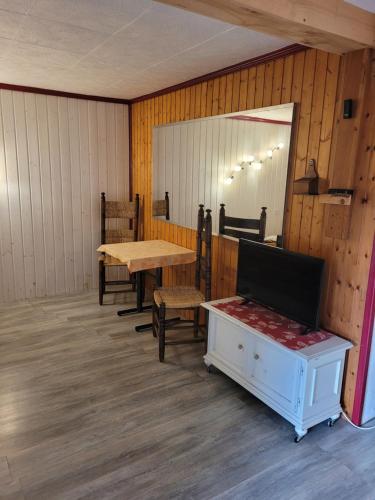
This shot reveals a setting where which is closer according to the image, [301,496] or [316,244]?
[301,496]

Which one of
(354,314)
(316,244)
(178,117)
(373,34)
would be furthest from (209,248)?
(373,34)

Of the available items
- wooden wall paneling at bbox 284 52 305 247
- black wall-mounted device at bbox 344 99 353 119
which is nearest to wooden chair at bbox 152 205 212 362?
wooden wall paneling at bbox 284 52 305 247

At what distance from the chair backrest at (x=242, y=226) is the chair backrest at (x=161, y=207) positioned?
996 mm

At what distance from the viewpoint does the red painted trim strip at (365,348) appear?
2.17 metres

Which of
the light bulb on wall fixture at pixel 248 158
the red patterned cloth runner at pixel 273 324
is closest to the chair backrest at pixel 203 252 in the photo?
the red patterned cloth runner at pixel 273 324

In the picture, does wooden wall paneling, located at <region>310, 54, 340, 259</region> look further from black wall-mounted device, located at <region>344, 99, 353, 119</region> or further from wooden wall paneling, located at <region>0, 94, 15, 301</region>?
wooden wall paneling, located at <region>0, 94, 15, 301</region>

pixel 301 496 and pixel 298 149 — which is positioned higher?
pixel 298 149

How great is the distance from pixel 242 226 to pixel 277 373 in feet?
3.99

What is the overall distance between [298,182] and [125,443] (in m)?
1.88

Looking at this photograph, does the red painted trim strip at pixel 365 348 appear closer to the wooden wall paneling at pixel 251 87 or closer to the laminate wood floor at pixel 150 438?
the laminate wood floor at pixel 150 438

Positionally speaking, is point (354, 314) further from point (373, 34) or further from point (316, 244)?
point (373, 34)

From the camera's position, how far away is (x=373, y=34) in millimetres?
1946

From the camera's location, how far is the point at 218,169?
332 cm

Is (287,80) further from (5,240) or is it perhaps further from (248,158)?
(5,240)
